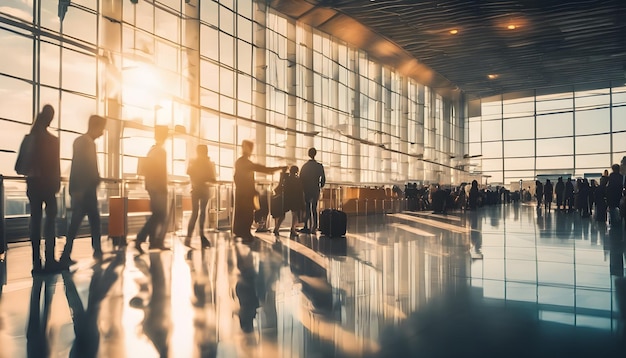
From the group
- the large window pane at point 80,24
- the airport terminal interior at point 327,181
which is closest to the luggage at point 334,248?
the airport terminal interior at point 327,181

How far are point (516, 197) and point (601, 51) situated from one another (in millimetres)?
17294

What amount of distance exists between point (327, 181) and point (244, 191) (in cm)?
1271

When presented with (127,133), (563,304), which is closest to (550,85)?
(127,133)

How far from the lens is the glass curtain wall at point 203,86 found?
11477mm

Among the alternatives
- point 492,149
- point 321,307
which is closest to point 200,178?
point 321,307

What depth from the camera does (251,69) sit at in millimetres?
21266

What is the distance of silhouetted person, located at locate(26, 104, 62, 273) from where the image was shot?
4.99 meters

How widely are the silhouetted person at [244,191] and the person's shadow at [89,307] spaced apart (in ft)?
8.90

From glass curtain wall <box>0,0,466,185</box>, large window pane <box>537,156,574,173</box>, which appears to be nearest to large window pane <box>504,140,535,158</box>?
large window pane <box>537,156,574,173</box>

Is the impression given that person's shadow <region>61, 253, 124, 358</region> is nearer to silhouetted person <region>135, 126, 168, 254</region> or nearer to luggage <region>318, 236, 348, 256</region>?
silhouetted person <region>135, 126, 168, 254</region>

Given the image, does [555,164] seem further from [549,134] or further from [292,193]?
[292,193]

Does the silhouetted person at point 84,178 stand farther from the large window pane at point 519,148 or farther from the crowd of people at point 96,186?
the large window pane at point 519,148

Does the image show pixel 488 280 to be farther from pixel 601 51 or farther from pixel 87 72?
pixel 601 51

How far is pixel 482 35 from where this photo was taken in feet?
80.7
